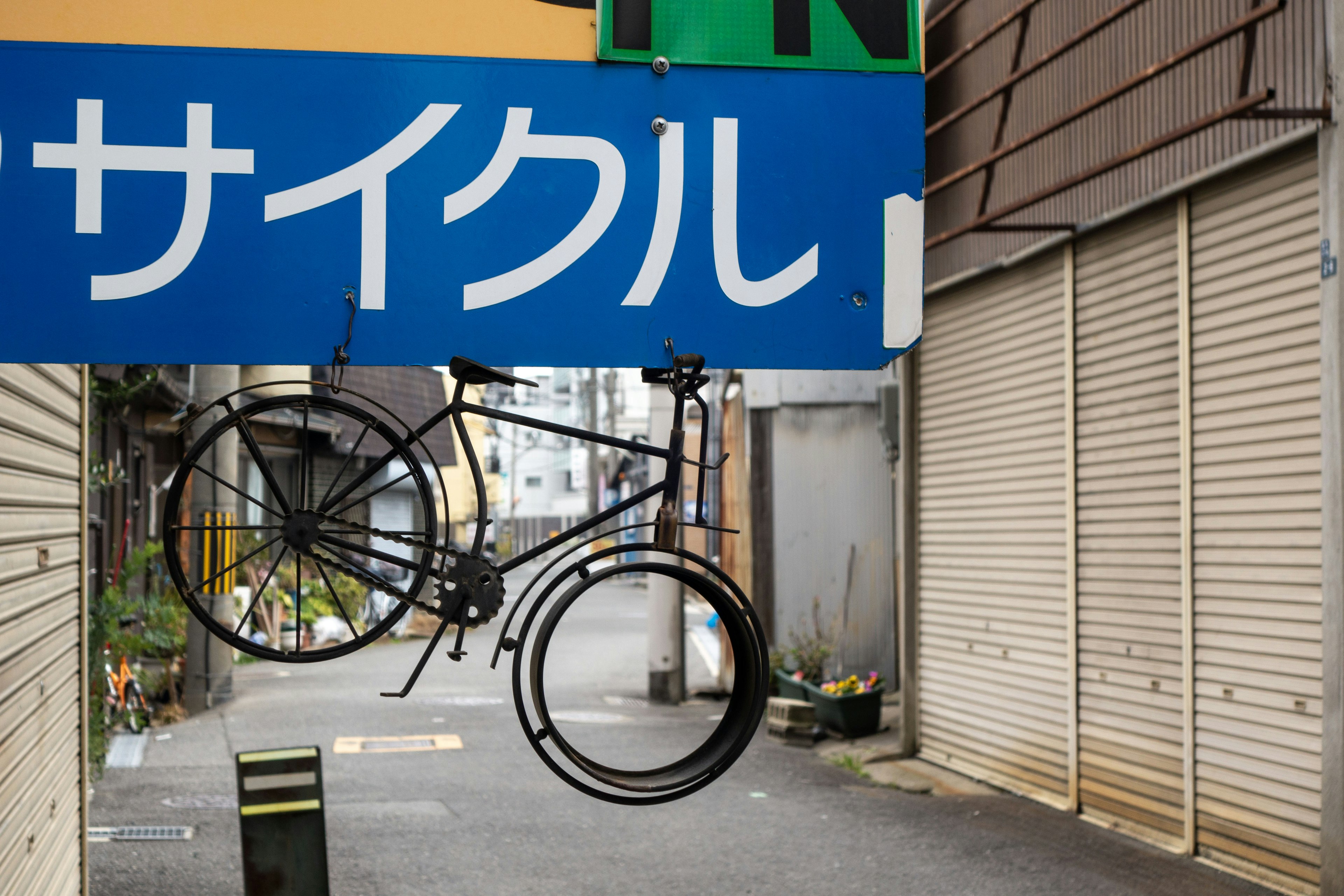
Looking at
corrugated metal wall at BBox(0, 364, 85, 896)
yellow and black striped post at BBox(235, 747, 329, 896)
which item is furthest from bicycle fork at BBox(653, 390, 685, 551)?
yellow and black striped post at BBox(235, 747, 329, 896)

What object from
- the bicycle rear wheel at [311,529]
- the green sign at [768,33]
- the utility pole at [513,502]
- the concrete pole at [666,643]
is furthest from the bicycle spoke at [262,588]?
the utility pole at [513,502]

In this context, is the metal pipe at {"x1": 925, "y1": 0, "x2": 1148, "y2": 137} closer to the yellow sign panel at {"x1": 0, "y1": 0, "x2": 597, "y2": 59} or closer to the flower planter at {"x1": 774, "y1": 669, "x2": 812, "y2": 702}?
the yellow sign panel at {"x1": 0, "y1": 0, "x2": 597, "y2": 59}

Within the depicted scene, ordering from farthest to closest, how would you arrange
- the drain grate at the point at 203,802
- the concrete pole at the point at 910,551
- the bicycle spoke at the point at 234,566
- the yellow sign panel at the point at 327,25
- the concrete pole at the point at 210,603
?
1. the concrete pole at the point at 210,603
2. the concrete pole at the point at 910,551
3. the drain grate at the point at 203,802
4. the yellow sign panel at the point at 327,25
5. the bicycle spoke at the point at 234,566

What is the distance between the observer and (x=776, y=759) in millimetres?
11648

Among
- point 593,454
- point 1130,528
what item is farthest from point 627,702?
point 593,454

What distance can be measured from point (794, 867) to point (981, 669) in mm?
3388

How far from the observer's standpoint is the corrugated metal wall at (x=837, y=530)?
1505 cm

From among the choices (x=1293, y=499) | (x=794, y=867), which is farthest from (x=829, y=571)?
(x=1293, y=499)

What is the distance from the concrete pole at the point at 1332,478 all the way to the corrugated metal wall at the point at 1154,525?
19 cm

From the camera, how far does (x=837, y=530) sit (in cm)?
1536

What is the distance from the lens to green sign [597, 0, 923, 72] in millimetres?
2158

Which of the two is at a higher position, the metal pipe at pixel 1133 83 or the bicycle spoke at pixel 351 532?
the metal pipe at pixel 1133 83

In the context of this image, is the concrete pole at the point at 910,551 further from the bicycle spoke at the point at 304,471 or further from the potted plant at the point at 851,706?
the bicycle spoke at the point at 304,471

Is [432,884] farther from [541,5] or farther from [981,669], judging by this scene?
[541,5]
